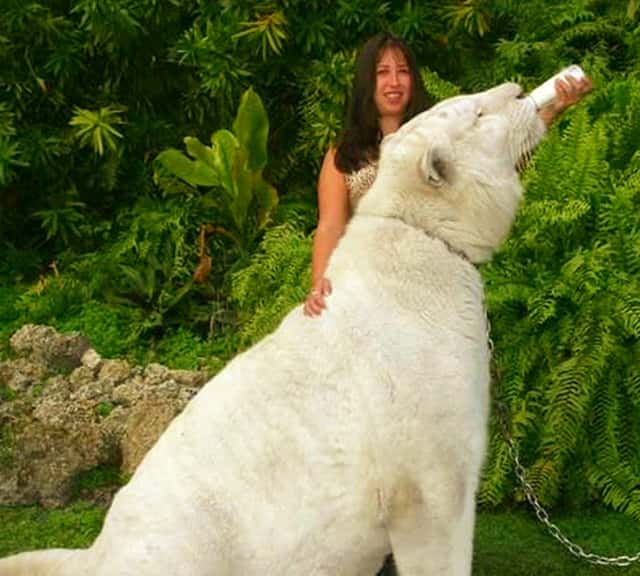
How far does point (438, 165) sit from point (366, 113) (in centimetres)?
115

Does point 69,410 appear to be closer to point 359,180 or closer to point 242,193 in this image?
point 242,193

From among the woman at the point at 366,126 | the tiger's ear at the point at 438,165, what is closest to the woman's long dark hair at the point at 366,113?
the woman at the point at 366,126

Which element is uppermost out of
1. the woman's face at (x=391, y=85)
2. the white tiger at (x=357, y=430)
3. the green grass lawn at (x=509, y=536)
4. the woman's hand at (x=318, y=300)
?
the woman's face at (x=391, y=85)

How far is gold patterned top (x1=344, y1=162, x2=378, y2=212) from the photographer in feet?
16.2

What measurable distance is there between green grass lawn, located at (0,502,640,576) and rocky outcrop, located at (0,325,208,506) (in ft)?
0.77

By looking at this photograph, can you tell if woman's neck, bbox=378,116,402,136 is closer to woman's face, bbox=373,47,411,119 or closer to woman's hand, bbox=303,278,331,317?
woman's face, bbox=373,47,411,119

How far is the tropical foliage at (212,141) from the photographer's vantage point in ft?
25.8

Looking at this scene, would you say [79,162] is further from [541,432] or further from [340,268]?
[340,268]

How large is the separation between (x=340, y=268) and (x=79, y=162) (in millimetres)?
7266

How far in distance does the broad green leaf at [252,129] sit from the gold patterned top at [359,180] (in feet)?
14.8

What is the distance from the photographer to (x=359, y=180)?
496 centimetres

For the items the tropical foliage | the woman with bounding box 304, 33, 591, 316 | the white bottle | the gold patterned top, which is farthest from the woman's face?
the tropical foliage

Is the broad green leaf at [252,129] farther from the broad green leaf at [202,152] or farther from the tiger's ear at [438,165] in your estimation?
the tiger's ear at [438,165]

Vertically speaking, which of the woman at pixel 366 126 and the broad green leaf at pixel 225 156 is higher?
the woman at pixel 366 126
